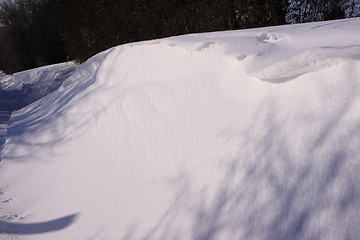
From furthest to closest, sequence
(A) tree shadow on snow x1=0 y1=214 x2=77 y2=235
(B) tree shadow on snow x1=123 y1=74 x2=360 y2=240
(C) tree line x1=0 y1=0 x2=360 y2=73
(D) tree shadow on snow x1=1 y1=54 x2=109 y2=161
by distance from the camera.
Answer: (C) tree line x1=0 y1=0 x2=360 y2=73, (D) tree shadow on snow x1=1 y1=54 x2=109 y2=161, (A) tree shadow on snow x1=0 y1=214 x2=77 y2=235, (B) tree shadow on snow x1=123 y1=74 x2=360 y2=240

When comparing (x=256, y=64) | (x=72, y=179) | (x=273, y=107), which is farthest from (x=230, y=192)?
A: (x=72, y=179)

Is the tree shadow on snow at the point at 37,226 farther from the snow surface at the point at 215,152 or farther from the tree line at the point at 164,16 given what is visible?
the tree line at the point at 164,16

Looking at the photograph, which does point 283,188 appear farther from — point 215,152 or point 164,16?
point 164,16

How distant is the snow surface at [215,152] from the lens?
4.86ft

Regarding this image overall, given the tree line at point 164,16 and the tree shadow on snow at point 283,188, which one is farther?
the tree line at point 164,16

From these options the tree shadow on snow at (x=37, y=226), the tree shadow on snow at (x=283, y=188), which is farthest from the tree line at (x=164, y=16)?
the tree shadow on snow at (x=37, y=226)

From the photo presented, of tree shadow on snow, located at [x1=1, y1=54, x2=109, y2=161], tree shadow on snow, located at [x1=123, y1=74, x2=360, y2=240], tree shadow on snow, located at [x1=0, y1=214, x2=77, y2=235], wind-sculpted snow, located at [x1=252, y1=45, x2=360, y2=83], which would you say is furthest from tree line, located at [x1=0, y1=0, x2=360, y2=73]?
tree shadow on snow, located at [x1=0, y1=214, x2=77, y2=235]

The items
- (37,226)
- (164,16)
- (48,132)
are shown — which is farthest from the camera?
(164,16)

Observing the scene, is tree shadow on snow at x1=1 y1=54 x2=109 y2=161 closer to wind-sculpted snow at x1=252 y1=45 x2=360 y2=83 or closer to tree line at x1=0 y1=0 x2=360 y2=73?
tree line at x1=0 y1=0 x2=360 y2=73

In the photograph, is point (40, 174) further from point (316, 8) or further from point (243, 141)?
point (316, 8)

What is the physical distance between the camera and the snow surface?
148 cm

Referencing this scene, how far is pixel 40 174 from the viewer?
337cm

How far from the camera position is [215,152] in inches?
80.7

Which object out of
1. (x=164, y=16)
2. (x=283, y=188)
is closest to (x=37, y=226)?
(x=283, y=188)
